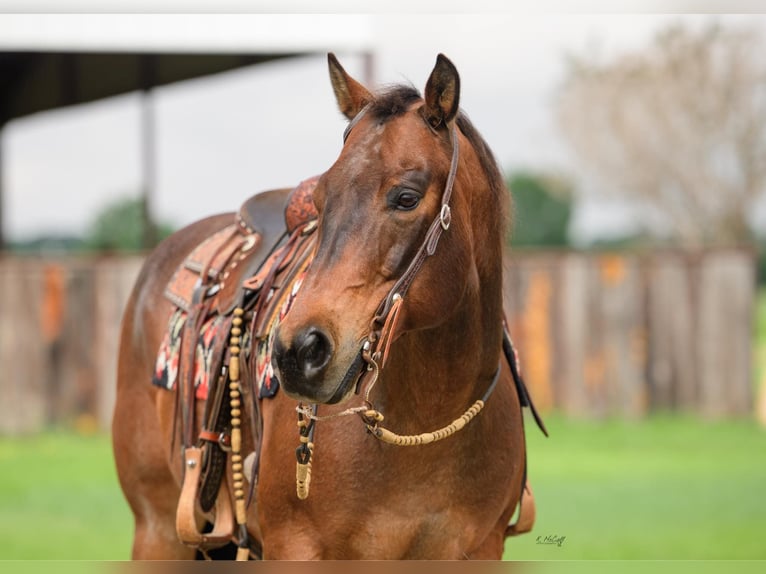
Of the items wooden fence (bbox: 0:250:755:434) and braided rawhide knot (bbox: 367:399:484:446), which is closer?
braided rawhide knot (bbox: 367:399:484:446)

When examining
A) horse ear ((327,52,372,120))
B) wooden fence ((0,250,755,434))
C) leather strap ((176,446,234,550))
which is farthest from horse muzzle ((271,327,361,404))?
wooden fence ((0,250,755,434))

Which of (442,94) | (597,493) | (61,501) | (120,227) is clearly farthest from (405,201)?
(120,227)

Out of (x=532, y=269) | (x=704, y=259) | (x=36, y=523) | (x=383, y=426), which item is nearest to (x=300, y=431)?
(x=383, y=426)

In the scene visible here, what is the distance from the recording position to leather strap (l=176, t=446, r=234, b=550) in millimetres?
3297

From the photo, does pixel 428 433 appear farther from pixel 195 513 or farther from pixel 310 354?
pixel 195 513

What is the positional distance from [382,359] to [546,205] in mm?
10898

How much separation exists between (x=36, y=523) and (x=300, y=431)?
5.70m

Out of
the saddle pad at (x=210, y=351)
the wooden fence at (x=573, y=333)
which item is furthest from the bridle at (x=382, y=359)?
the wooden fence at (x=573, y=333)

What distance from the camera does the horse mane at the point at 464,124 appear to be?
8.16ft

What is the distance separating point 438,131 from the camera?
→ 8.16ft

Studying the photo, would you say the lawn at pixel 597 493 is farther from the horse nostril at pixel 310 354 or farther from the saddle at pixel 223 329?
the horse nostril at pixel 310 354

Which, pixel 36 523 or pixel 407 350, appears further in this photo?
pixel 36 523

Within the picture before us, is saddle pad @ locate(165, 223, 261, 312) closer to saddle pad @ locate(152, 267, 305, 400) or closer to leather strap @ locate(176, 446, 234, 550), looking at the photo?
saddle pad @ locate(152, 267, 305, 400)

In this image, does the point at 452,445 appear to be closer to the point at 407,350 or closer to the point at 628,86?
the point at 407,350
